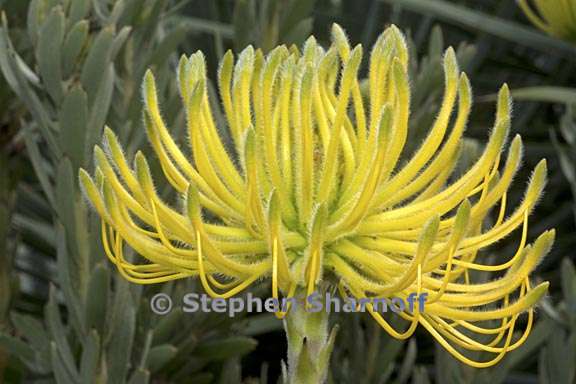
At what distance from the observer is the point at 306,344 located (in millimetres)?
722

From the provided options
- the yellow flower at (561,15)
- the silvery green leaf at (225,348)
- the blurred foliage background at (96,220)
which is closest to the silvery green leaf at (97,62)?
the blurred foliage background at (96,220)

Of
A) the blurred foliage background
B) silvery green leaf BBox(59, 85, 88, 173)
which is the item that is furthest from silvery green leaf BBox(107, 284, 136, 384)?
silvery green leaf BBox(59, 85, 88, 173)

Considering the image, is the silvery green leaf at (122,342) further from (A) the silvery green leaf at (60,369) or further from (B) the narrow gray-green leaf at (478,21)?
(B) the narrow gray-green leaf at (478,21)

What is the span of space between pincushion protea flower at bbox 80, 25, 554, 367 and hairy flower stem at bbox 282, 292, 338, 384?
0.07 ft

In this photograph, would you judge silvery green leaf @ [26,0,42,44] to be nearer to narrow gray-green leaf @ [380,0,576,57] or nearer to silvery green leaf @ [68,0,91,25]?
silvery green leaf @ [68,0,91,25]

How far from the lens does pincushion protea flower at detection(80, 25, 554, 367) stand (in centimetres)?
69

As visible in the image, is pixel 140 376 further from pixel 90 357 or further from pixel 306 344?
pixel 306 344

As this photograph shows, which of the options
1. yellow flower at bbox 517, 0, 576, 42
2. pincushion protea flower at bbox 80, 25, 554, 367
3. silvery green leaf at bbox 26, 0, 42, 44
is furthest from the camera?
yellow flower at bbox 517, 0, 576, 42

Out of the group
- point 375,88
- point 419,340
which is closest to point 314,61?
point 375,88

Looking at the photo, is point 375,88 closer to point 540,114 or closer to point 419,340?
point 419,340

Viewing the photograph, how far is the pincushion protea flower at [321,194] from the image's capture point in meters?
0.69

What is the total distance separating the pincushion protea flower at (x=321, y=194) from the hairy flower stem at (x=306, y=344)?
2 centimetres

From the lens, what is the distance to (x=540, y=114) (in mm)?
2137

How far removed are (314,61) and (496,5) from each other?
4.78 feet
